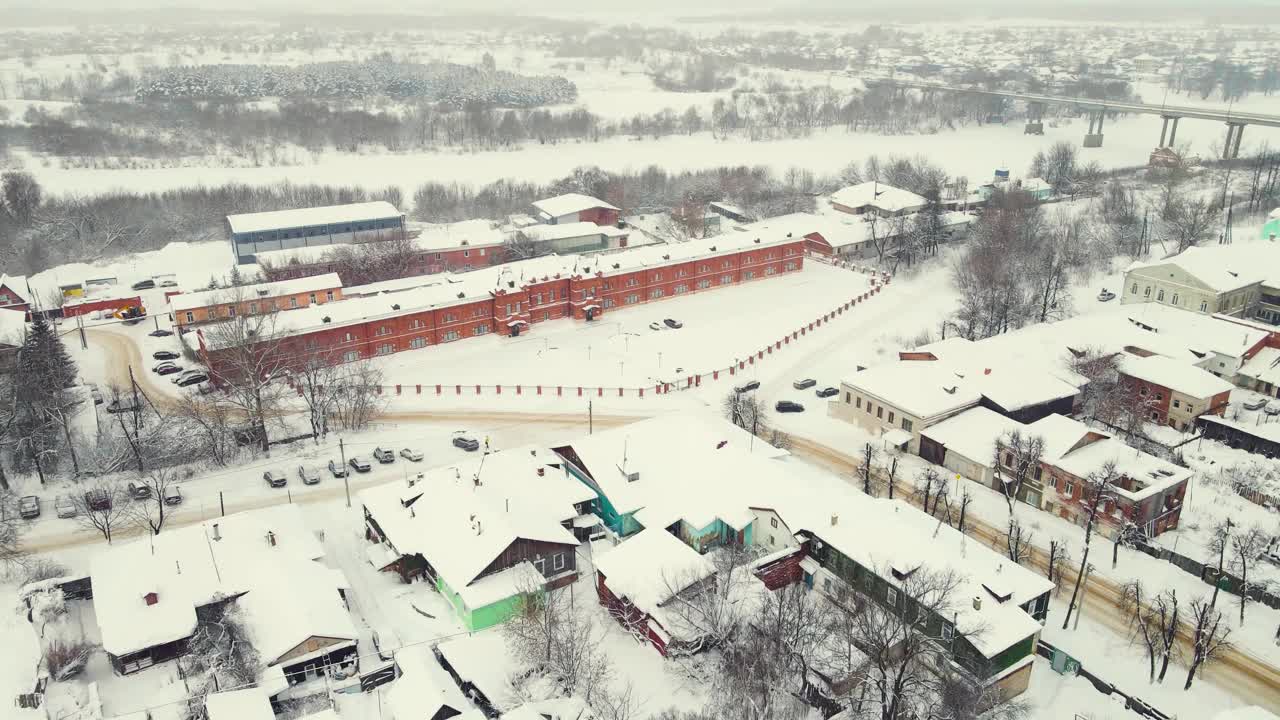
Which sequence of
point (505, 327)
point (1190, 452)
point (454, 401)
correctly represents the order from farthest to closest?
point (505, 327) < point (454, 401) < point (1190, 452)

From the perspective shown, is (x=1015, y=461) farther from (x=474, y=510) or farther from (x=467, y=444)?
(x=467, y=444)

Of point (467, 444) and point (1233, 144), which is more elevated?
point (1233, 144)

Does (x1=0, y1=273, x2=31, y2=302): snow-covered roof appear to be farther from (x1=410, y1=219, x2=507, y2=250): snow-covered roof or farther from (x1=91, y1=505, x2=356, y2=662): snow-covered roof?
(x1=91, y1=505, x2=356, y2=662): snow-covered roof

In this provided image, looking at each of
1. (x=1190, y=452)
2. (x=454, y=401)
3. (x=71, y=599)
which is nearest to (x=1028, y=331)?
(x=1190, y=452)

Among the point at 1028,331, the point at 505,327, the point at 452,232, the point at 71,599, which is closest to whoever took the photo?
the point at 71,599

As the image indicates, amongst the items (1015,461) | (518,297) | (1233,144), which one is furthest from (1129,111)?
(1015,461)

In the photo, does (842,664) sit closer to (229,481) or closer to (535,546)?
(535,546)
